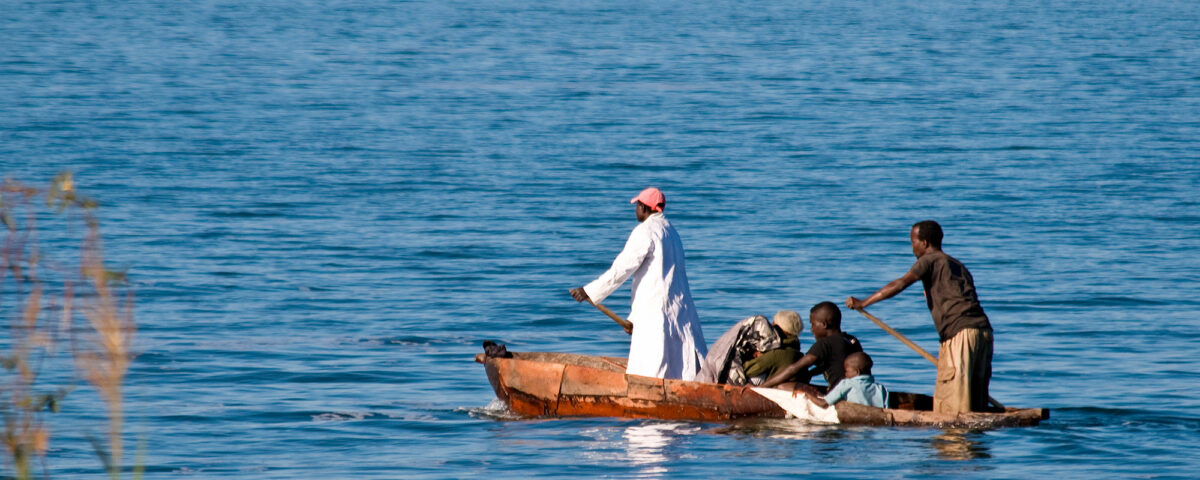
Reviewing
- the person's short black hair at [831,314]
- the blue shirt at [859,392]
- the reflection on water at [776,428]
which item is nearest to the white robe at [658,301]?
the reflection on water at [776,428]

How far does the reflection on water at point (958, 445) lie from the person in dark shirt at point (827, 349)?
0.67m

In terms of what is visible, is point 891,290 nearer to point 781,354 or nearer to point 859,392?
point 859,392

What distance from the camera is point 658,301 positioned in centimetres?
998

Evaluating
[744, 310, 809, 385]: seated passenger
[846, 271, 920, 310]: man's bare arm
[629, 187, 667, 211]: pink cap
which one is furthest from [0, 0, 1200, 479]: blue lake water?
[629, 187, 667, 211]: pink cap

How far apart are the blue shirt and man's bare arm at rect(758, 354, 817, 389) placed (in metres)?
0.22

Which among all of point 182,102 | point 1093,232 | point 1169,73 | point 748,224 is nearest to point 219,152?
point 182,102

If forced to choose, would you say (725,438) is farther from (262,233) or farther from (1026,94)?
(1026,94)

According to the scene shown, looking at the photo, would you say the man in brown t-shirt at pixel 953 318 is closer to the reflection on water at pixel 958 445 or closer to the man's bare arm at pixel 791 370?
the reflection on water at pixel 958 445

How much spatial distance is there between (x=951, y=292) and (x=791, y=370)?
1.08 m

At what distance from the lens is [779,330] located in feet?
32.4

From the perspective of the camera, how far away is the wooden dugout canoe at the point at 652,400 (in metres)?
9.25

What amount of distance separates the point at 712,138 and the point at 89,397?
78.3 feet

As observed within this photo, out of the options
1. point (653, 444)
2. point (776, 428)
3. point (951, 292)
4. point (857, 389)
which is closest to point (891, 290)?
point (951, 292)

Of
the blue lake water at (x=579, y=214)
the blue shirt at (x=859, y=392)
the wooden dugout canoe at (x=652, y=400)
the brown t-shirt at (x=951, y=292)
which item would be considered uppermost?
the brown t-shirt at (x=951, y=292)
